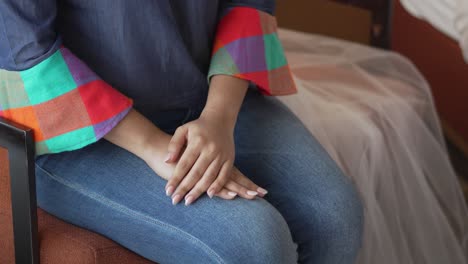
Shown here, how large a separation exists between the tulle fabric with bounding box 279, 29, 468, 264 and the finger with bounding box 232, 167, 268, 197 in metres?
0.41

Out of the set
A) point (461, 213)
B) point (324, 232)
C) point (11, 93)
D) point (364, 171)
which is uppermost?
point (11, 93)

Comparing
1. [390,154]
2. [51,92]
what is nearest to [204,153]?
[51,92]

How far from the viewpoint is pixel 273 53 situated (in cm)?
120

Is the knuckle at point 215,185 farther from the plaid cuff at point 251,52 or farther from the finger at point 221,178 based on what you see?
the plaid cuff at point 251,52

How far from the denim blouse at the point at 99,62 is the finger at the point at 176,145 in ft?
0.26

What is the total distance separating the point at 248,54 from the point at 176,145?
0.24 metres

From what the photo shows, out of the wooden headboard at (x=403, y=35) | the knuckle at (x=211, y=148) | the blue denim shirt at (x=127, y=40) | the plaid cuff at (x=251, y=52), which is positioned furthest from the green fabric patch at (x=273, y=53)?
the wooden headboard at (x=403, y=35)

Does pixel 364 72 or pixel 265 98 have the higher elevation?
pixel 265 98

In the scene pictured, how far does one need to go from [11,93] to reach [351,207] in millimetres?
521

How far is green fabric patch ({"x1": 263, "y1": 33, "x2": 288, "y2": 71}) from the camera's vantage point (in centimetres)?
119

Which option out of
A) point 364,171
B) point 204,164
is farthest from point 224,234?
point 364,171

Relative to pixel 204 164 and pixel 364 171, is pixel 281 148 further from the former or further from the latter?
pixel 364 171

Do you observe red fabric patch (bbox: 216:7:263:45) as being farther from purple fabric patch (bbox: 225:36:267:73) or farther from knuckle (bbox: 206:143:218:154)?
knuckle (bbox: 206:143:218:154)

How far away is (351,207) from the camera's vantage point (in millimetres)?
1079
